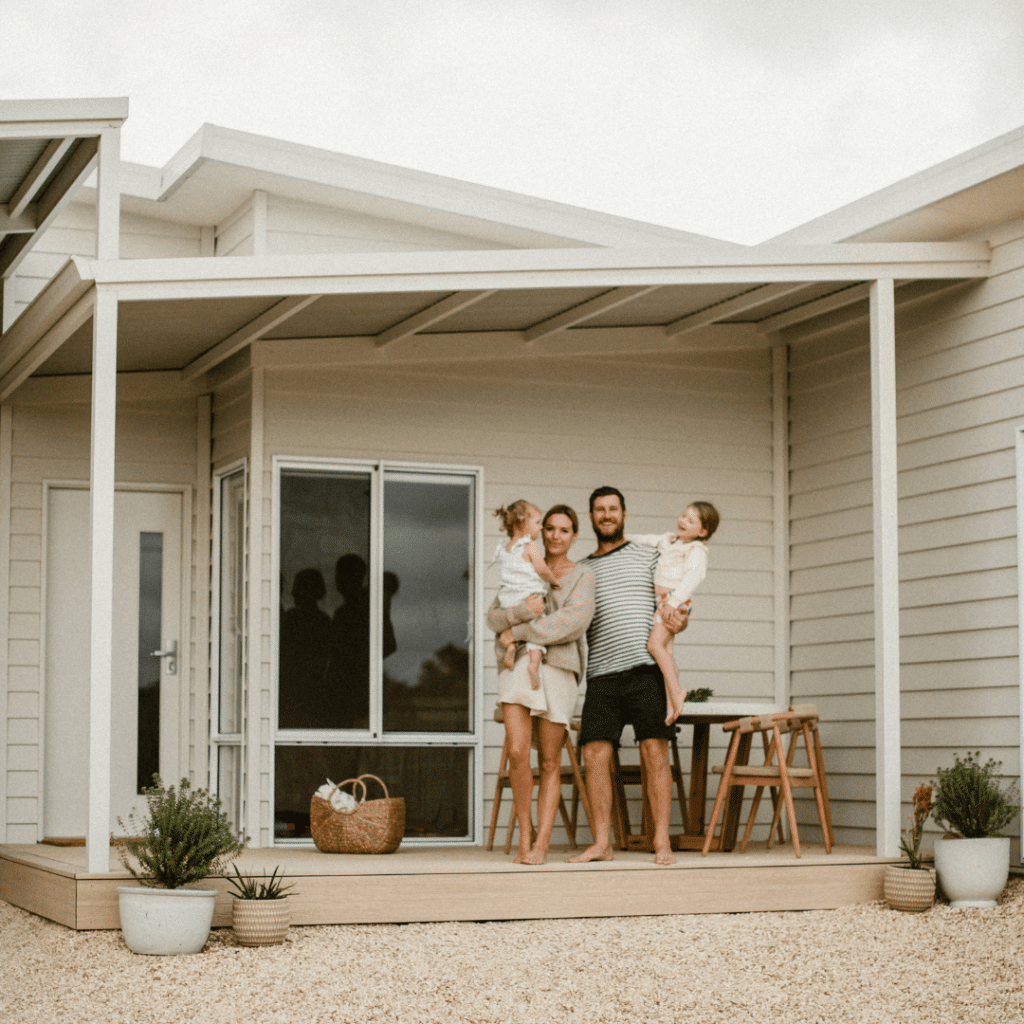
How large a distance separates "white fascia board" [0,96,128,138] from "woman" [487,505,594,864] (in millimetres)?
2346

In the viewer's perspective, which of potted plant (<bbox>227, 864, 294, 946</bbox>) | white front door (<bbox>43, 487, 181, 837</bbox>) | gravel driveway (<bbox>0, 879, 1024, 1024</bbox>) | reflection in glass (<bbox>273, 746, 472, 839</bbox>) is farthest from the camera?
white front door (<bbox>43, 487, 181, 837</bbox>)

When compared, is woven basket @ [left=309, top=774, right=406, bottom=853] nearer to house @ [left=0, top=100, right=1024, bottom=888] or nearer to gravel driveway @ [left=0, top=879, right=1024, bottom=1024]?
house @ [left=0, top=100, right=1024, bottom=888]

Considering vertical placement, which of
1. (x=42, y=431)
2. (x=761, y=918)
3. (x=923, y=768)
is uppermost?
(x=42, y=431)

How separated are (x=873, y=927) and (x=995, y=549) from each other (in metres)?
1.79

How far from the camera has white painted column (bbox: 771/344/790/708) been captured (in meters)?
7.54

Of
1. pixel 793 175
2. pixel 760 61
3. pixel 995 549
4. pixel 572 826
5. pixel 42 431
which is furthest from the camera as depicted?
pixel 793 175

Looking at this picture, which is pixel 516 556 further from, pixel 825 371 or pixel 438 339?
pixel 825 371

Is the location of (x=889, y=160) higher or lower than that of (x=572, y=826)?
higher

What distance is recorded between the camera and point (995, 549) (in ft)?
20.3

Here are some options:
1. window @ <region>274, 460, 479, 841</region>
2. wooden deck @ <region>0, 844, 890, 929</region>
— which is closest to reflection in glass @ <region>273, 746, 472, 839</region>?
window @ <region>274, 460, 479, 841</region>

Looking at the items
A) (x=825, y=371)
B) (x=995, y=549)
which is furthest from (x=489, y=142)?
(x=995, y=549)

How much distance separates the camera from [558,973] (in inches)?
183

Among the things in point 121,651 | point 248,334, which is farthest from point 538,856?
point 121,651

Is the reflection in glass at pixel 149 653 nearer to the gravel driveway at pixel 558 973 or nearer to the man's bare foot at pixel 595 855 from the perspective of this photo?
the gravel driveway at pixel 558 973
